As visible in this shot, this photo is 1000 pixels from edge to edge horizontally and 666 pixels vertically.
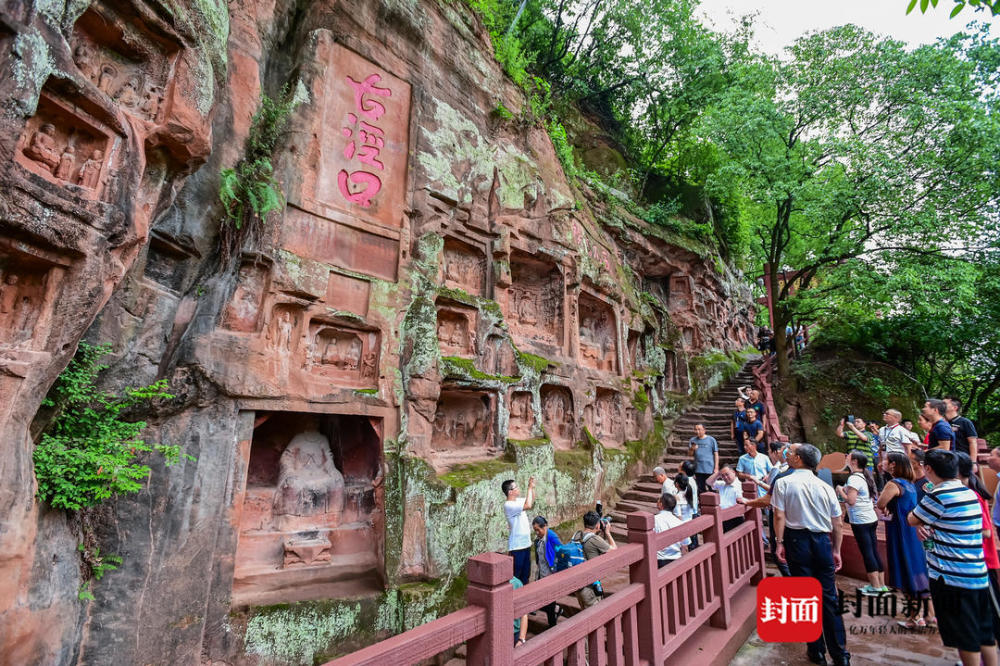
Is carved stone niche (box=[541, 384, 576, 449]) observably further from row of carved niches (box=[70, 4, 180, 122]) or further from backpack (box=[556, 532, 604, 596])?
row of carved niches (box=[70, 4, 180, 122])

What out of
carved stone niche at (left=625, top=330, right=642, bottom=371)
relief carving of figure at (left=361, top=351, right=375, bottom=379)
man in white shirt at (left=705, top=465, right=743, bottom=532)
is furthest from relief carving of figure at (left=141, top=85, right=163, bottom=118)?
carved stone niche at (left=625, top=330, right=642, bottom=371)

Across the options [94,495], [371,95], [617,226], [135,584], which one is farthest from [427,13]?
[135,584]

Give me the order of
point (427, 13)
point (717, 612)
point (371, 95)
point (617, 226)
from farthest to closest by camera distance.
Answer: point (617, 226) → point (427, 13) → point (371, 95) → point (717, 612)

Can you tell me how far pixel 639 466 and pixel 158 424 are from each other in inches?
418

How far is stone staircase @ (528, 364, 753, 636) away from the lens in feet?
24.3

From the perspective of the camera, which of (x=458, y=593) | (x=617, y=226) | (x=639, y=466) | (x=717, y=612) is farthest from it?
(x=617, y=226)

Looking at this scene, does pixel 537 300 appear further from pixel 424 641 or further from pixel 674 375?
pixel 424 641

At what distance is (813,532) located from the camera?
171 inches

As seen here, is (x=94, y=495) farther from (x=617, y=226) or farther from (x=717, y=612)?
(x=617, y=226)

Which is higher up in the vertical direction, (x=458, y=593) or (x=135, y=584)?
(x=135, y=584)

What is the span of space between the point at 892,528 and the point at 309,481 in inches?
309

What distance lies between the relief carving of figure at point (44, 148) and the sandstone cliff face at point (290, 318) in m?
0.02

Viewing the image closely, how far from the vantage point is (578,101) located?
63.0 feet

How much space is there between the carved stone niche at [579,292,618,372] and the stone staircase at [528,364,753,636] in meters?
3.01
